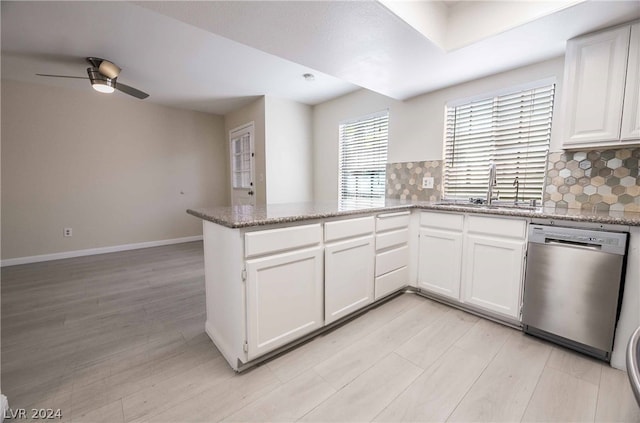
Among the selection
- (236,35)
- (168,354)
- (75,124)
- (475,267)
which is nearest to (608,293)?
(475,267)

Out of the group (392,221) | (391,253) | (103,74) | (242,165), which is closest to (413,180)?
(392,221)

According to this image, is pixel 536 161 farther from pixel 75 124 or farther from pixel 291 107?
pixel 75 124

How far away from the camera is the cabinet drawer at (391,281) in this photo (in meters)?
2.25

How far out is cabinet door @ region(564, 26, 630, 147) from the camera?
1.73 m

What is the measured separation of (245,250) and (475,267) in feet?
5.87

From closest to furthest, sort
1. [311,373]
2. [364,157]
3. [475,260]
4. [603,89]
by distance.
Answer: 1. [311,373]
2. [603,89]
3. [475,260]
4. [364,157]

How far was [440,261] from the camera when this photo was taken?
233cm

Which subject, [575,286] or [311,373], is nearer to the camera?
[311,373]

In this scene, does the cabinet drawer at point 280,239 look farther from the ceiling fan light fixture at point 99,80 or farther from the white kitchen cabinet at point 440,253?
the ceiling fan light fixture at point 99,80

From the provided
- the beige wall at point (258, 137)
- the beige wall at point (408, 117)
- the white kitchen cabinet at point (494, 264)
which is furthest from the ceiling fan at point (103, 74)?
the white kitchen cabinet at point (494, 264)

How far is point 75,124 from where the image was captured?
3793 millimetres

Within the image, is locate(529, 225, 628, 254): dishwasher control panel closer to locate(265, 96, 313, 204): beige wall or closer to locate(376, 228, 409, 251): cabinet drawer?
locate(376, 228, 409, 251): cabinet drawer

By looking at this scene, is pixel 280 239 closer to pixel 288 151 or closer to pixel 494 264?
pixel 494 264

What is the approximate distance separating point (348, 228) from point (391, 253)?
0.65 meters
